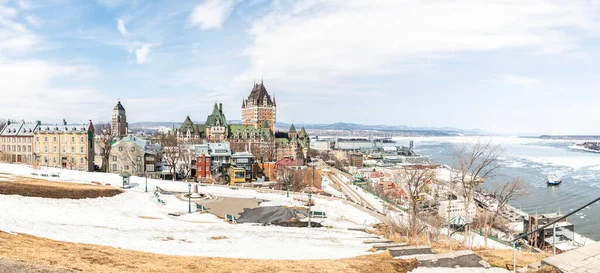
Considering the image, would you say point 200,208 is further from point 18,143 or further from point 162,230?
point 18,143

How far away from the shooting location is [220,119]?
109688 millimetres

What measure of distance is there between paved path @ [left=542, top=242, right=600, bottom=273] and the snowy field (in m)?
7.34

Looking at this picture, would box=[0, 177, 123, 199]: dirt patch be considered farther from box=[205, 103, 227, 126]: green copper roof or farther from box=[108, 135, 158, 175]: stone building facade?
box=[205, 103, 227, 126]: green copper roof

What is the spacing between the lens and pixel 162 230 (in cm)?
2162

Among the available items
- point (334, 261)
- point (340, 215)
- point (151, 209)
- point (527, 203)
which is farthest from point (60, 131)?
point (527, 203)

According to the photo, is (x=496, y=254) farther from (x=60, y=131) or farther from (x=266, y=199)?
(x=60, y=131)

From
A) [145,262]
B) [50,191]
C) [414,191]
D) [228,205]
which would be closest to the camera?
[145,262]

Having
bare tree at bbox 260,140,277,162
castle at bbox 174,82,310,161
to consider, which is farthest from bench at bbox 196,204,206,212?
castle at bbox 174,82,310,161

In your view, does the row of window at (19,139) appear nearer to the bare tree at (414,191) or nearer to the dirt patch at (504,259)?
the bare tree at (414,191)

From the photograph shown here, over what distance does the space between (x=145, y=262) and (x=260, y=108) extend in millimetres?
119533

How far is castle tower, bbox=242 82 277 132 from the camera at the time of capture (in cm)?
13050

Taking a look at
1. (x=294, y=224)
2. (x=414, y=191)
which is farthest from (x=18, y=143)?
(x=414, y=191)

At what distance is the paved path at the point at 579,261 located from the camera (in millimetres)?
9992

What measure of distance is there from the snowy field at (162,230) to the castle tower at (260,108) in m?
96.8
